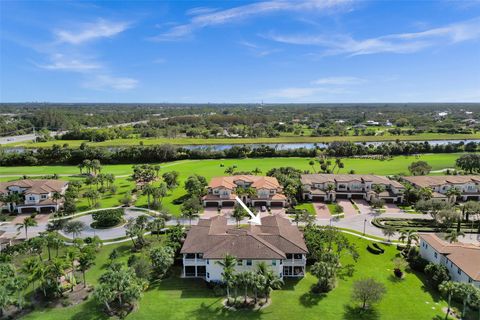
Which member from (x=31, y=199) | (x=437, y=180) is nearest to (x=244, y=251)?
(x=31, y=199)

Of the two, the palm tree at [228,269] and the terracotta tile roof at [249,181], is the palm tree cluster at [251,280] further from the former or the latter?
the terracotta tile roof at [249,181]

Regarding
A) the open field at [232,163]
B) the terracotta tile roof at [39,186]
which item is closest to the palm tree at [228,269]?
the open field at [232,163]

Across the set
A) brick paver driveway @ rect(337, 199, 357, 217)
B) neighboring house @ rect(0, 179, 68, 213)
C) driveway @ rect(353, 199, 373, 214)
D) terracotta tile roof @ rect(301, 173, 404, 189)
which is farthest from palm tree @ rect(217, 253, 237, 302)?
neighboring house @ rect(0, 179, 68, 213)

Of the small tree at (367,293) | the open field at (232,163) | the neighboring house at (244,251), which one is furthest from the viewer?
the open field at (232,163)

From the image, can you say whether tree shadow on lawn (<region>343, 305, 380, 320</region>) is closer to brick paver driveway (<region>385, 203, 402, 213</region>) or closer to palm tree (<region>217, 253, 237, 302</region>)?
palm tree (<region>217, 253, 237, 302</region>)

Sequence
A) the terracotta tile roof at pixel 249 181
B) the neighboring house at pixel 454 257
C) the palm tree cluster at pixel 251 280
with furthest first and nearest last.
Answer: the terracotta tile roof at pixel 249 181 < the neighboring house at pixel 454 257 < the palm tree cluster at pixel 251 280

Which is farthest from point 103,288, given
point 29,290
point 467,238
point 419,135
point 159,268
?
point 419,135
